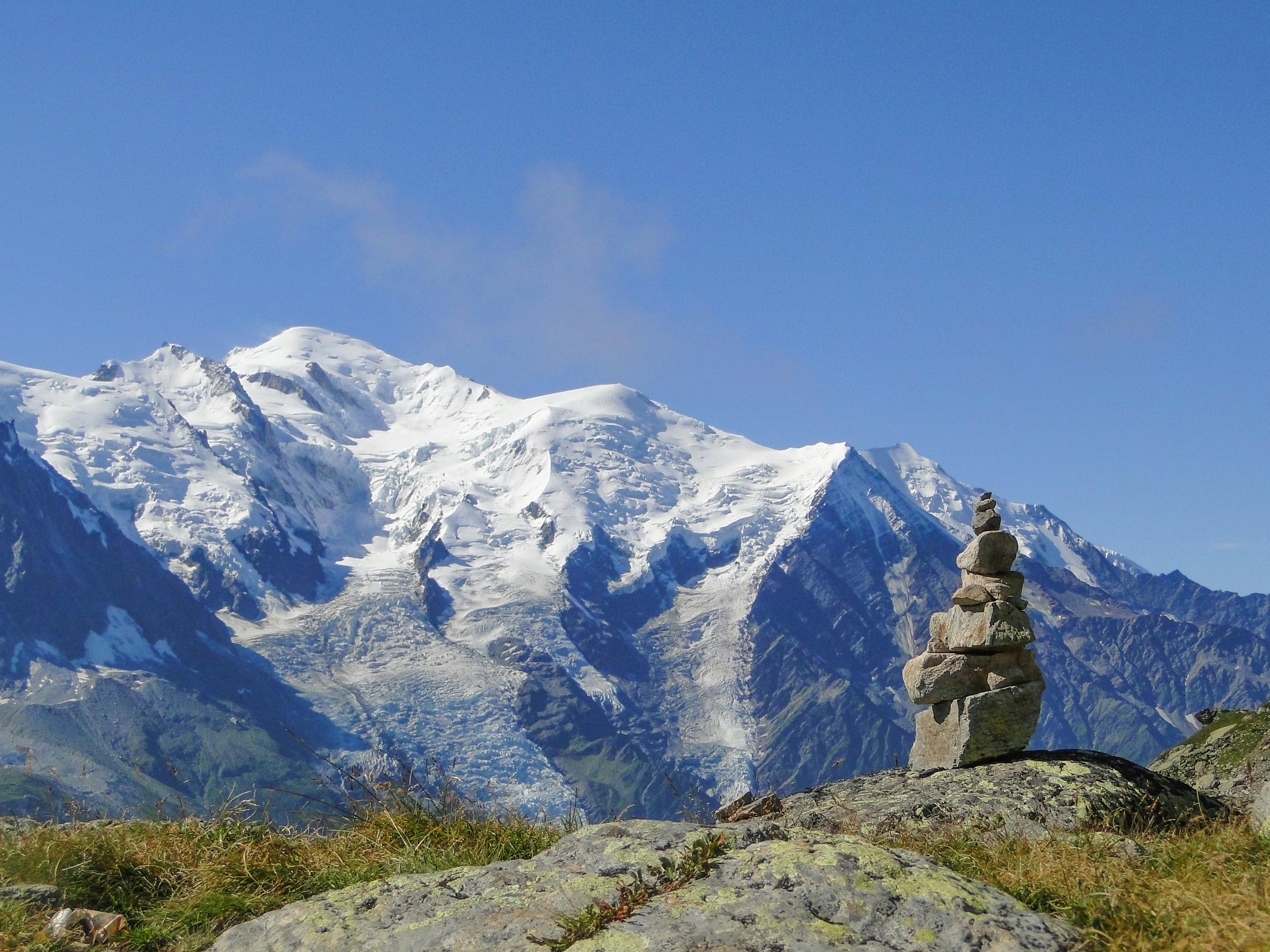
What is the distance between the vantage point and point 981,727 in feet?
57.2

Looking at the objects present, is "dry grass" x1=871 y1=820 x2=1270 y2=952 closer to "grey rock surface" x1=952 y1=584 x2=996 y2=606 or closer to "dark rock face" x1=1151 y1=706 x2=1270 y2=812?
"dark rock face" x1=1151 y1=706 x2=1270 y2=812

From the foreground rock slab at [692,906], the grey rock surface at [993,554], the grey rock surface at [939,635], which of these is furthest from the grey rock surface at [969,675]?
the foreground rock slab at [692,906]

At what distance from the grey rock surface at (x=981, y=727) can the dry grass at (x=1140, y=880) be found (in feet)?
18.4

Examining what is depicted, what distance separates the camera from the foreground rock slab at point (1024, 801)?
1255cm

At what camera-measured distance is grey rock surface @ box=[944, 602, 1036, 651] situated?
18453mm

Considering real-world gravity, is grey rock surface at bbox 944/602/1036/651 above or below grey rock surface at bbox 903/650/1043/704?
above

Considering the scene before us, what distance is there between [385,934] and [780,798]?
27.2 ft

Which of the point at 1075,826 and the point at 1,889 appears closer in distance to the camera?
the point at 1,889

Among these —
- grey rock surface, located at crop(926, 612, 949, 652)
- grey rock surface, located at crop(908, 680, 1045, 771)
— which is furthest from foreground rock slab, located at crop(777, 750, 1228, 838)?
grey rock surface, located at crop(926, 612, 949, 652)

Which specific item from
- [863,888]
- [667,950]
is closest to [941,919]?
[863,888]

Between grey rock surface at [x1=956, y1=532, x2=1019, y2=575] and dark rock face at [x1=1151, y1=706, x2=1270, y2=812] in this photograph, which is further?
grey rock surface at [x1=956, y1=532, x2=1019, y2=575]

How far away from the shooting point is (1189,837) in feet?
34.0

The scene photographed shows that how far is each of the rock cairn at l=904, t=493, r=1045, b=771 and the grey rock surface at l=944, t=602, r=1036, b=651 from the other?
0.05 ft

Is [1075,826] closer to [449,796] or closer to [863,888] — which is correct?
[863,888]
